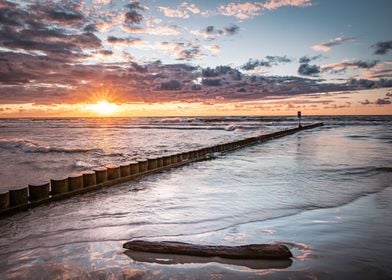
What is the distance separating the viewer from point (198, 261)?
455 cm

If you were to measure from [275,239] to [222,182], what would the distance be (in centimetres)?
549

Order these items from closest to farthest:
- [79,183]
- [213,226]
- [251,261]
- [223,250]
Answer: [251,261] < [223,250] < [213,226] < [79,183]

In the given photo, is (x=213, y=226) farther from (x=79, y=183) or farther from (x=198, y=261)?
(x=79, y=183)

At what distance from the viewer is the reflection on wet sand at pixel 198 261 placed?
173 inches

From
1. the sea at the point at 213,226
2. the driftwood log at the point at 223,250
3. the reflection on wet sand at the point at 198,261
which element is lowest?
the sea at the point at 213,226

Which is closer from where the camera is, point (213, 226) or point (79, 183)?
point (213, 226)

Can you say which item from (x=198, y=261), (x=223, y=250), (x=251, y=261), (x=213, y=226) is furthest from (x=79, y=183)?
(x=251, y=261)

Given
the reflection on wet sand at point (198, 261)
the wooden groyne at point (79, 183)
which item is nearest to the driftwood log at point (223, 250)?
the reflection on wet sand at point (198, 261)

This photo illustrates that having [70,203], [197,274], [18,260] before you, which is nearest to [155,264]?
[197,274]

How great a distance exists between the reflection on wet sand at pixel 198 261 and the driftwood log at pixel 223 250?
0.05m

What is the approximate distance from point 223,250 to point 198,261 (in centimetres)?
38

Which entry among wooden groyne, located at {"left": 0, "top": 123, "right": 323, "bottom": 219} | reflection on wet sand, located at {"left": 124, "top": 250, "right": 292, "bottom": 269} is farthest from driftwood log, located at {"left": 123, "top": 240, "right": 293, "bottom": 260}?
wooden groyne, located at {"left": 0, "top": 123, "right": 323, "bottom": 219}

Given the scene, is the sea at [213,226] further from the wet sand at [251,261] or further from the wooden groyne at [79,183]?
the wooden groyne at [79,183]

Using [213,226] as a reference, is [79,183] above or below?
above
